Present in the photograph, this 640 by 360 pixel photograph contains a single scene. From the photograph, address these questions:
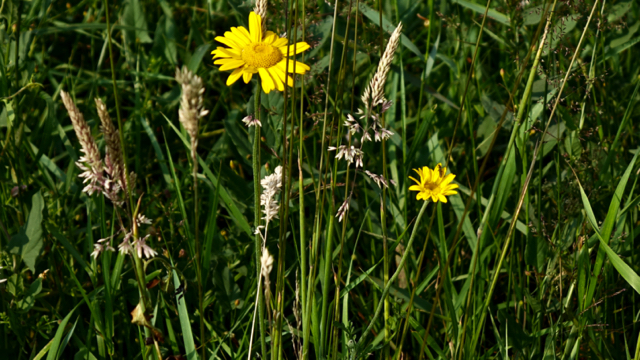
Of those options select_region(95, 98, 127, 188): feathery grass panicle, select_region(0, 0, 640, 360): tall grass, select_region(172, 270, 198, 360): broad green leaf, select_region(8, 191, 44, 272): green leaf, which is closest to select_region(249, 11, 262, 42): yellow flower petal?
select_region(0, 0, 640, 360): tall grass

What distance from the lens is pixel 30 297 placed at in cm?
171

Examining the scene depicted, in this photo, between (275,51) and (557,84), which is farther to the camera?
(557,84)

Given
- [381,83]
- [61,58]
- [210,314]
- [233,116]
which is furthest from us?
[61,58]

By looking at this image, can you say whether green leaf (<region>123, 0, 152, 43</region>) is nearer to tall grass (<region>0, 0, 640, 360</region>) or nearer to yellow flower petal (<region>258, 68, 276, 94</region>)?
tall grass (<region>0, 0, 640, 360</region>)

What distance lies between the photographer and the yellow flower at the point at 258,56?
120 cm

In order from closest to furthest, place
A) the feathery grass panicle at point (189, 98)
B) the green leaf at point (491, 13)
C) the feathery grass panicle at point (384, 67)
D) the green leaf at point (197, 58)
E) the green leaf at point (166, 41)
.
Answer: the feathery grass panicle at point (189, 98)
the feathery grass panicle at point (384, 67)
the green leaf at point (491, 13)
the green leaf at point (197, 58)
the green leaf at point (166, 41)

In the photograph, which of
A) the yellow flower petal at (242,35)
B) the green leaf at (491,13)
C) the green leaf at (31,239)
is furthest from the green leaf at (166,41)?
the yellow flower petal at (242,35)

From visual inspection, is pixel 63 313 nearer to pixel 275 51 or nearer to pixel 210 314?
pixel 210 314

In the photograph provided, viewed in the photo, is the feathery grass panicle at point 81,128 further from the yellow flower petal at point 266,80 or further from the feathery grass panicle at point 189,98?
the yellow flower petal at point 266,80

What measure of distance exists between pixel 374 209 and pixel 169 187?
0.75 meters

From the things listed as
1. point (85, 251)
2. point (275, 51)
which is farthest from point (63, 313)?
point (275, 51)

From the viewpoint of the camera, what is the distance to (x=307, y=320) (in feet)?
4.20

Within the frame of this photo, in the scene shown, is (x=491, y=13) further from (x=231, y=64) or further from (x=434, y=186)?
(x=231, y=64)

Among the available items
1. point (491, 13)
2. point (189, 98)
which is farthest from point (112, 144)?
point (491, 13)
